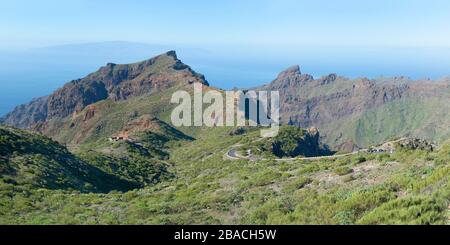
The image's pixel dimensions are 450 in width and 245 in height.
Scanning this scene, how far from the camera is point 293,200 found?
67.7ft

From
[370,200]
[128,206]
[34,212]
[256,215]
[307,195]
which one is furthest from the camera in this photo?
[128,206]

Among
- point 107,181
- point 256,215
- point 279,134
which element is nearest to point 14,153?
point 107,181

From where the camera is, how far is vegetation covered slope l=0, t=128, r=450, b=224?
48.9 ft

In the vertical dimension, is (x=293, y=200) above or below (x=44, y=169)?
above

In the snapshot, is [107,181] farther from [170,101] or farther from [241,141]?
[170,101]

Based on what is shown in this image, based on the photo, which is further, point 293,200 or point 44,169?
point 44,169

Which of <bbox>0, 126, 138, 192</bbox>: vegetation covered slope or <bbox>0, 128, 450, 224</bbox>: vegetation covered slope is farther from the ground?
<bbox>0, 128, 450, 224</bbox>: vegetation covered slope

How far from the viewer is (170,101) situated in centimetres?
17025

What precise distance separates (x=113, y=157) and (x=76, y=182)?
98.2 ft

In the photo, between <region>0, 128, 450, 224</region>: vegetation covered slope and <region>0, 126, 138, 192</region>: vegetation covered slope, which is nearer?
<region>0, 128, 450, 224</region>: vegetation covered slope

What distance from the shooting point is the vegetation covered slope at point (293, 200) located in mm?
14898

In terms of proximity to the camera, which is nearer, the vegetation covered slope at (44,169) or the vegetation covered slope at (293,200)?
the vegetation covered slope at (293,200)

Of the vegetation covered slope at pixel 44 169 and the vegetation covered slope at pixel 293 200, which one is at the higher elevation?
the vegetation covered slope at pixel 293 200
